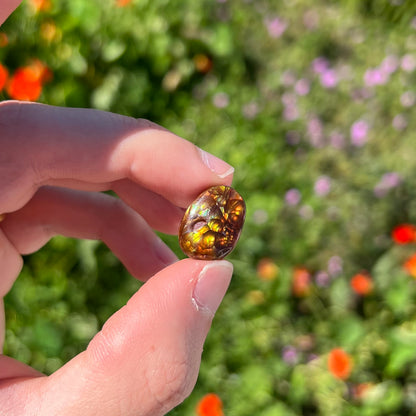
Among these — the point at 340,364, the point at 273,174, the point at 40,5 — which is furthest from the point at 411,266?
the point at 40,5

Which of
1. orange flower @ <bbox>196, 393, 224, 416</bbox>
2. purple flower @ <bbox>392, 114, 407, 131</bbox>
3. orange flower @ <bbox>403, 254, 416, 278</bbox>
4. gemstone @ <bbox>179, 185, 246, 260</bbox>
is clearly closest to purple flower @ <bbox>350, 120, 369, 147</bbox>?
purple flower @ <bbox>392, 114, 407, 131</bbox>

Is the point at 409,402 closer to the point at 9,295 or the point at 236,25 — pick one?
the point at 9,295

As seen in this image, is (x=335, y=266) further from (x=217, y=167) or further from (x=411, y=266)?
(x=217, y=167)

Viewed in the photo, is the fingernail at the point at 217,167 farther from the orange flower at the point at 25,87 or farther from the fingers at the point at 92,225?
the orange flower at the point at 25,87

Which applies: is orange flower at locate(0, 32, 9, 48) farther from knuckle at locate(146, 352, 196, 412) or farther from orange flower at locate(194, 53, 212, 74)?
knuckle at locate(146, 352, 196, 412)

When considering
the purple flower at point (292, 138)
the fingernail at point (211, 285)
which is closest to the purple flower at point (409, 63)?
the purple flower at point (292, 138)

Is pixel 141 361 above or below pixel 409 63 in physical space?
above
